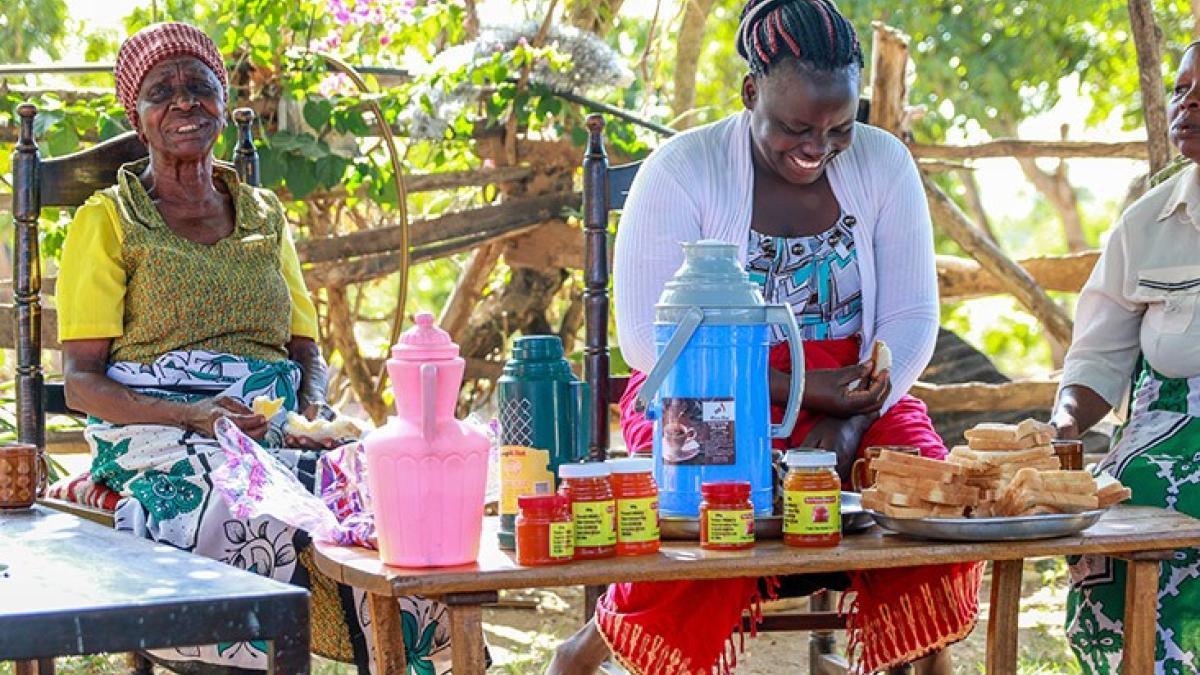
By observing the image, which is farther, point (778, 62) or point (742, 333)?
point (778, 62)

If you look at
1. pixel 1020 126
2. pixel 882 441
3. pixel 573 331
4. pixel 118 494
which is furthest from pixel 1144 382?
pixel 1020 126

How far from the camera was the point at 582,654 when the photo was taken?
125 inches

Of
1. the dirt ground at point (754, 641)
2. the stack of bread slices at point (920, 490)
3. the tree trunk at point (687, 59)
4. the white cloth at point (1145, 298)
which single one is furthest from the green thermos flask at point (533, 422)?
the tree trunk at point (687, 59)

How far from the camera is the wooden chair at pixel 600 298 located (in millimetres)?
4066

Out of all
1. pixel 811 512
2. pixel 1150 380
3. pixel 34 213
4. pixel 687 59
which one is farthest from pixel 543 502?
pixel 687 59

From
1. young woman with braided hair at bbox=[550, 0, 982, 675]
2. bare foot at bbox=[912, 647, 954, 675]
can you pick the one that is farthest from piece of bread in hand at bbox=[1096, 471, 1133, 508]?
bare foot at bbox=[912, 647, 954, 675]

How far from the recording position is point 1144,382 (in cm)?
369

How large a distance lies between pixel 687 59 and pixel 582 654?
169 inches

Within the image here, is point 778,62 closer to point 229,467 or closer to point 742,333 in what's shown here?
point 742,333

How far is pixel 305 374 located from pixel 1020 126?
9860 mm

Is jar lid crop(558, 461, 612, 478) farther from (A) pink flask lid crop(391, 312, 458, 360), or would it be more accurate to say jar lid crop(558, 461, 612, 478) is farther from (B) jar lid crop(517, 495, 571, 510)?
(A) pink flask lid crop(391, 312, 458, 360)

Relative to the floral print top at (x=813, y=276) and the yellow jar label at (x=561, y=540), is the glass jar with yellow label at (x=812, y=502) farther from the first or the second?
the floral print top at (x=813, y=276)

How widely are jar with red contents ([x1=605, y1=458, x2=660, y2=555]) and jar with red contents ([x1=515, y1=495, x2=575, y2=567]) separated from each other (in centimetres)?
11

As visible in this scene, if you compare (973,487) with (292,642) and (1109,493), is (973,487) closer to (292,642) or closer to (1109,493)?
(1109,493)
